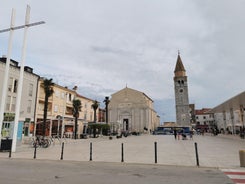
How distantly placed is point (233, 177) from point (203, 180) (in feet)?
4.56

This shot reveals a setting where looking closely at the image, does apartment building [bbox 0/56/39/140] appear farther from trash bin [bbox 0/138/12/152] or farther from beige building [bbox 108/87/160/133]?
beige building [bbox 108/87/160/133]

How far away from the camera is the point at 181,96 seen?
83875mm

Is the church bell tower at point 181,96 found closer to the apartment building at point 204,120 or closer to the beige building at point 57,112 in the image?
the apartment building at point 204,120

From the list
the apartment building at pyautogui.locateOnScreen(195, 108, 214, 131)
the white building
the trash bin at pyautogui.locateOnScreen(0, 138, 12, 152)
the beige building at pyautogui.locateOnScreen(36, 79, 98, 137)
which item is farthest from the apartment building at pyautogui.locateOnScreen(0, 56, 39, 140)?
the apartment building at pyautogui.locateOnScreen(195, 108, 214, 131)

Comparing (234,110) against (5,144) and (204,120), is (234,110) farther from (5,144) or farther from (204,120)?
(204,120)

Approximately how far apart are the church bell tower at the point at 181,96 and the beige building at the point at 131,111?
1195cm

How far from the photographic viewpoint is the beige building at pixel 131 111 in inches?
3127

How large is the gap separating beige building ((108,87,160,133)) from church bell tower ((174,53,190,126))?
1195cm

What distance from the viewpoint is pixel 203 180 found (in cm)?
698

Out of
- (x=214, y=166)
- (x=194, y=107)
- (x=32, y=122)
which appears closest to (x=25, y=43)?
(x=214, y=166)

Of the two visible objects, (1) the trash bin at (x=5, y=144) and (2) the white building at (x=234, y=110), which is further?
(2) the white building at (x=234, y=110)

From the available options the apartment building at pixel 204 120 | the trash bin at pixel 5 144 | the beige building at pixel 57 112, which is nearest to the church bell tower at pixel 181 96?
the apartment building at pixel 204 120

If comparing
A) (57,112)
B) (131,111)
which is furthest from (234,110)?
(131,111)

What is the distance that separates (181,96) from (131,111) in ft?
71.1
